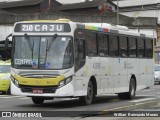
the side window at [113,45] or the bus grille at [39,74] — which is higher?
the side window at [113,45]

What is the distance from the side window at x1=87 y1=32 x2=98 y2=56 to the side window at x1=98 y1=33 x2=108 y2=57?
0.42 metres

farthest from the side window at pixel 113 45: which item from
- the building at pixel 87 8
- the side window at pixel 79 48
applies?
the building at pixel 87 8

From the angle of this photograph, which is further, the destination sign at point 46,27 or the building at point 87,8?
the building at point 87,8

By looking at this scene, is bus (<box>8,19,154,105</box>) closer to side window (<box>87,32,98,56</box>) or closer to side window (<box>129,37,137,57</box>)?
side window (<box>87,32,98,56</box>)

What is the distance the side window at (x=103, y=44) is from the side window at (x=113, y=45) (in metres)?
0.41

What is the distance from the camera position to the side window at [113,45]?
835 inches

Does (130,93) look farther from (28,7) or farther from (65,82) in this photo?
(28,7)

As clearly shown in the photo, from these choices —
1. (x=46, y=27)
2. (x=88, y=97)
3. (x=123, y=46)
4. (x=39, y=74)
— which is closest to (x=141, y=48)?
(x=123, y=46)

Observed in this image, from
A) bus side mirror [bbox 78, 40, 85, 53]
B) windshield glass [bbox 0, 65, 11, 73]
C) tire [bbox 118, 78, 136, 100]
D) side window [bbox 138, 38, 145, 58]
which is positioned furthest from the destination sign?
windshield glass [bbox 0, 65, 11, 73]

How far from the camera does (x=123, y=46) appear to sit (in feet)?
73.7

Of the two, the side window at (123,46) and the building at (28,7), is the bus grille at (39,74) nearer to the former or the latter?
the side window at (123,46)

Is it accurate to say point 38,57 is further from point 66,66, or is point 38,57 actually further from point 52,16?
point 52,16

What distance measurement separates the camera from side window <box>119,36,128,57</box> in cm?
2221

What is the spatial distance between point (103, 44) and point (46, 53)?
3.32 m
